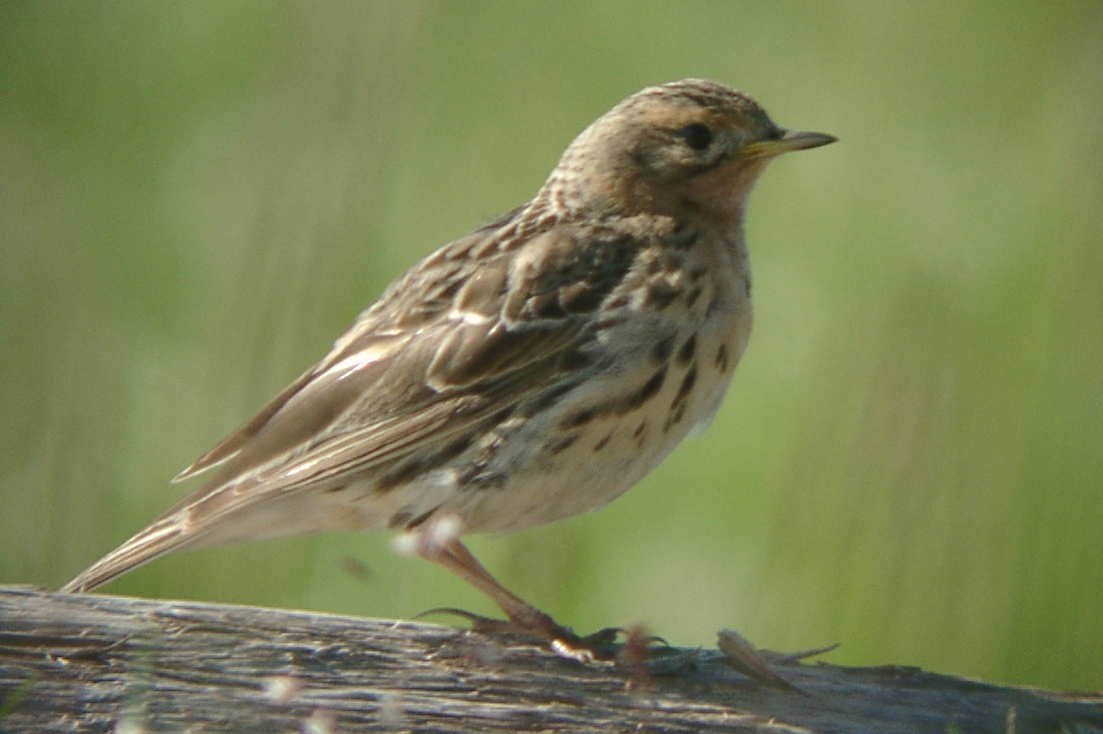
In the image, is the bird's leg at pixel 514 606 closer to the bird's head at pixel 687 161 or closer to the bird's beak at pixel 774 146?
the bird's head at pixel 687 161

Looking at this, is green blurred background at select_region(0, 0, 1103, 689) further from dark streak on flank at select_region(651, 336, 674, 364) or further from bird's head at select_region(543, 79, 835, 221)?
bird's head at select_region(543, 79, 835, 221)

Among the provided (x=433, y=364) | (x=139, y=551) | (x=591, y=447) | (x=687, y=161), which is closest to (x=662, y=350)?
(x=591, y=447)

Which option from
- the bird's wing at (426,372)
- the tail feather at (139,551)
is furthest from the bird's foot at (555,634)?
the tail feather at (139,551)

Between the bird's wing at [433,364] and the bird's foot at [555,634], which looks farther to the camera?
the bird's wing at [433,364]

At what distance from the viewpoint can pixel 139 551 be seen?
587 cm

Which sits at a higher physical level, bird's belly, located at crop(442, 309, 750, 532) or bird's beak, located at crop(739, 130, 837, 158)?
bird's beak, located at crop(739, 130, 837, 158)

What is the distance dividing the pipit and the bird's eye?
0.30m

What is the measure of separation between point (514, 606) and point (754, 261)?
4056mm

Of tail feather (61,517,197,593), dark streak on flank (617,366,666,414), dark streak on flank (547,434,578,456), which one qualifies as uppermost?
dark streak on flank (617,366,666,414)

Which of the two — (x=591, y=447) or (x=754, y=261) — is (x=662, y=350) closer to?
(x=591, y=447)

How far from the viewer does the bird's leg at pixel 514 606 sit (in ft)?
18.4

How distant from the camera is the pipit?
238 inches

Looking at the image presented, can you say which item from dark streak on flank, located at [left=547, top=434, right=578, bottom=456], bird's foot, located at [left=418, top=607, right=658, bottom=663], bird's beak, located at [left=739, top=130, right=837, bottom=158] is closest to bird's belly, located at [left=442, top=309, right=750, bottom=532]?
dark streak on flank, located at [left=547, top=434, right=578, bottom=456]

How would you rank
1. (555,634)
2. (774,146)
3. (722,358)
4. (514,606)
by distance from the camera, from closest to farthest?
(555,634) < (514,606) < (722,358) < (774,146)
